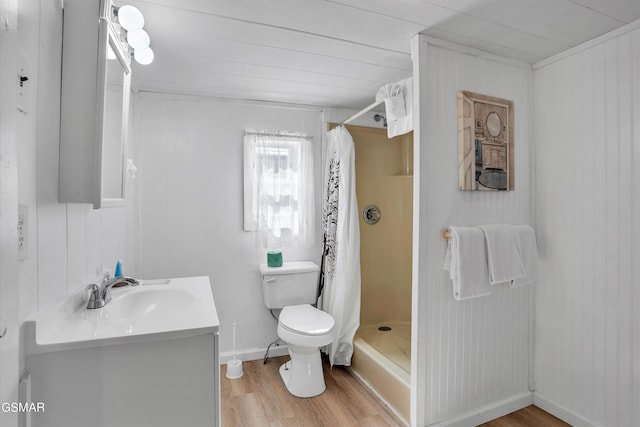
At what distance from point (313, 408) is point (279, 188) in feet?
5.23

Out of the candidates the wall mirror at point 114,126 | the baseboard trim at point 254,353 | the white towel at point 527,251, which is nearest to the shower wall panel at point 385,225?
the baseboard trim at point 254,353

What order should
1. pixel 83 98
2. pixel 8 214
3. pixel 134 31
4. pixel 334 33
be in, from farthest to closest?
pixel 334 33 → pixel 134 31 → pixel 83 98 → pixel 8 214

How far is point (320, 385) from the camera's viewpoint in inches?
91.8

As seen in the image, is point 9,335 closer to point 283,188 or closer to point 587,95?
point 283,188

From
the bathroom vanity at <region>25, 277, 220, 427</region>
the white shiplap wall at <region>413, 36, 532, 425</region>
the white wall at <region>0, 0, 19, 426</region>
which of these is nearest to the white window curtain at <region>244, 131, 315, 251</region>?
the white shiplap wall at <region>413, 36, 532, 425</region>

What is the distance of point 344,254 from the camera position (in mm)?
2578

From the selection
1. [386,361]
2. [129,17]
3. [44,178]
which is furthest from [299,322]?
[129,17]

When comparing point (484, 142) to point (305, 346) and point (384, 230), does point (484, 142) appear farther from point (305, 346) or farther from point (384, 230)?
point (305, 346)

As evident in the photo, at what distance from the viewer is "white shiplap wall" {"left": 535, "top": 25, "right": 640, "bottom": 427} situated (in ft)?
5.63

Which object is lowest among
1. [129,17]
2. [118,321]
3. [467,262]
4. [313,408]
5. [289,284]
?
[313,408]

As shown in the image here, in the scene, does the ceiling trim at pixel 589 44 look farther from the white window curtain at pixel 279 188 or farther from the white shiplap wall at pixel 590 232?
the white window curtain at pixel 279 188

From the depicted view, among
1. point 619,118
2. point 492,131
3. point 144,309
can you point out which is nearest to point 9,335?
point 144,309

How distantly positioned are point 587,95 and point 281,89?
1.89m

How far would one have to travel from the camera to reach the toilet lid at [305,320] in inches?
88.0
